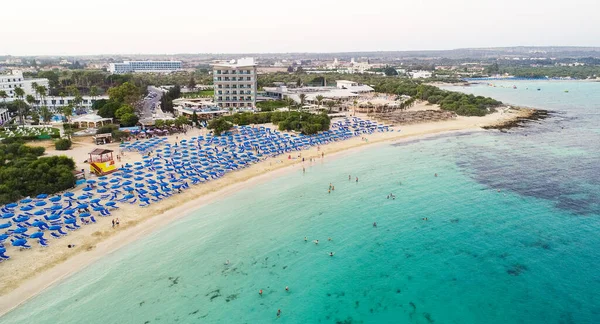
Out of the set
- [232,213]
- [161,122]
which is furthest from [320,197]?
[161,122]

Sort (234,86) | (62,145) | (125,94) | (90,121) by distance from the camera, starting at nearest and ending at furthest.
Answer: (62,145) → (90,121) → (125,94) → (234,86)

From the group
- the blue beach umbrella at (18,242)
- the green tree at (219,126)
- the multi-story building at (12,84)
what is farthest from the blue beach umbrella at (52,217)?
the multi-story building at (12,84)

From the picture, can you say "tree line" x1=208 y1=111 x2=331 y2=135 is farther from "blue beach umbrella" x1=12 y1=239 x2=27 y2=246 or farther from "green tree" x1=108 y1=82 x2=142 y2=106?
"blue beach umbrella" x1=12 y1=239 x2=27 y2=246

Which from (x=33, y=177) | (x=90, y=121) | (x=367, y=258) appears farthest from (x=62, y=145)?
(x=367, y=258)

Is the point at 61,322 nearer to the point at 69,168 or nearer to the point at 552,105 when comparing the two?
the point at 69,168

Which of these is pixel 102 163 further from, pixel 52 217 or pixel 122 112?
pixel 122 112
